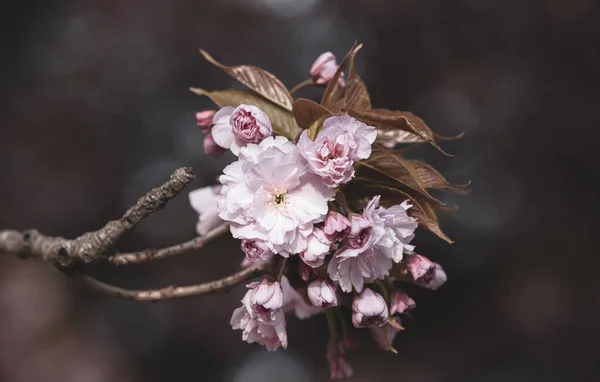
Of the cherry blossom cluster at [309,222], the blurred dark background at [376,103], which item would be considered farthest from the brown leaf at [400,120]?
the blurred dark background at [376,103]

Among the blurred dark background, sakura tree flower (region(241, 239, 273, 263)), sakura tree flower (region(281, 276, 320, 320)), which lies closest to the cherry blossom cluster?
sakura tree flower (region(241, 239, 273, 263))

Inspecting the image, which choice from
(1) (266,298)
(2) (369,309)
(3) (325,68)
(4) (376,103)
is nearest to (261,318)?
(1) (266,298)

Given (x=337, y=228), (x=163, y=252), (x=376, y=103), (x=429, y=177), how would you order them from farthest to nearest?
(x=376, y=103) < (x=163, y=252) < (x=429, y=177) < (x=337, y=228)

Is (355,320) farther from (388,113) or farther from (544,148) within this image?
(544,148)

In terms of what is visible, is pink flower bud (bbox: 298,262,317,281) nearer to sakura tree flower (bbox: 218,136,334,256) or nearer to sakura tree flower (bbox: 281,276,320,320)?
sakura tree flower (bbox: 218,136,334,256)

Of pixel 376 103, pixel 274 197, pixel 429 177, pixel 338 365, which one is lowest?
pixel 376 103

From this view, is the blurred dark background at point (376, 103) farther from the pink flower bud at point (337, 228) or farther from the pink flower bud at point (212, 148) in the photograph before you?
the pink flower bud at point (337, 228)

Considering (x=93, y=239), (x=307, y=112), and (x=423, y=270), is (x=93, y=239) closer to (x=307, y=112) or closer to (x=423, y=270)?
(x=307, y=112)
